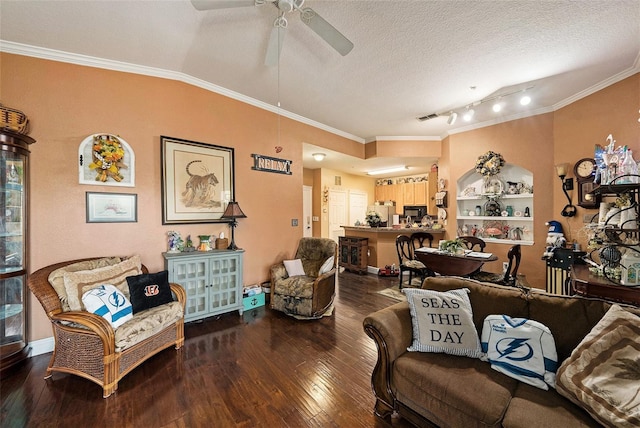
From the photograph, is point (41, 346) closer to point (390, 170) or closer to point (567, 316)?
point (567, 316)

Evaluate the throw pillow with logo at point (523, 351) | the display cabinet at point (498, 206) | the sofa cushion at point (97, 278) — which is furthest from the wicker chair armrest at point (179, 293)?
the display cabinet at point (498, 206)

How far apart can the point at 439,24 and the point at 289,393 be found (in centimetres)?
323

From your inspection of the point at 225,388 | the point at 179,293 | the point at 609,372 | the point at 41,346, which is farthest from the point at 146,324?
the point at 609,372

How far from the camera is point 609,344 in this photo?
1.21 metres

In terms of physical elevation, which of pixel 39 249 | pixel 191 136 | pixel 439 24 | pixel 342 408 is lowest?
pixel 342 408

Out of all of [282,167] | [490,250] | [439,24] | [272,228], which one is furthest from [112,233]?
[490,250]

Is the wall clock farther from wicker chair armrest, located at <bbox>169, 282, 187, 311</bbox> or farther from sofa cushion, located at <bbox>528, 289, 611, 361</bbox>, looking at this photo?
wicker chair armrest, located at <bbox>169, 282, 187, 311</bbox>

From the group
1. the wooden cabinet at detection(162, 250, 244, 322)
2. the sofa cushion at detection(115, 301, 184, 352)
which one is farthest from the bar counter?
the sofa cushion at detection(115, 301, 184, 352)

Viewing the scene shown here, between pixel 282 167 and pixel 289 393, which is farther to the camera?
pixel 282 167

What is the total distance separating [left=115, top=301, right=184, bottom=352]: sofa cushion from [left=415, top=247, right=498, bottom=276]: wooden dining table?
3.21m

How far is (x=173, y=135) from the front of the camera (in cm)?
294

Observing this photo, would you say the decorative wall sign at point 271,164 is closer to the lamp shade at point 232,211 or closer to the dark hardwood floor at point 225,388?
the lamp shade at point 232,211

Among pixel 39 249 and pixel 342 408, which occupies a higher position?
pixel 39 249

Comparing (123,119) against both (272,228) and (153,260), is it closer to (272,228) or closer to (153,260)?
(153,260)
